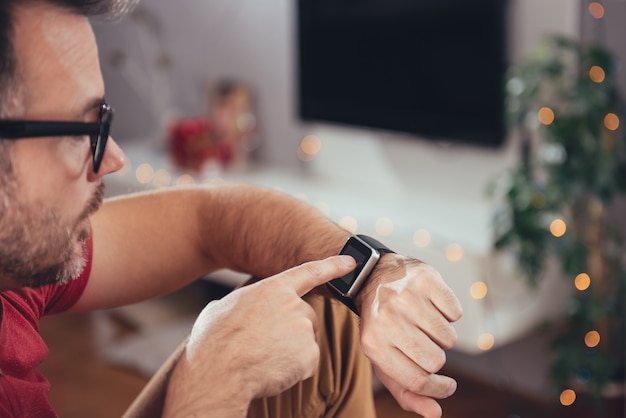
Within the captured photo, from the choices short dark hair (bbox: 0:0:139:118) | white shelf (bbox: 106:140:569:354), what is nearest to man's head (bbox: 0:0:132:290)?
short dark hair (bbox: 0:0:139:118)

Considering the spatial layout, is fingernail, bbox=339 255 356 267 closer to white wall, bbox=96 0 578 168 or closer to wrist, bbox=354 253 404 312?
wrist, bbox=354 253 404 312

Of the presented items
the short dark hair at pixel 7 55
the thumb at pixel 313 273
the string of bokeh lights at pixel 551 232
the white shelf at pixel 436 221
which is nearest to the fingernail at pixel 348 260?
the thumb at pixel 313 273

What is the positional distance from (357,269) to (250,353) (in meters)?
0.21

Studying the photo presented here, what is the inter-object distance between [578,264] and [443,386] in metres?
1.51

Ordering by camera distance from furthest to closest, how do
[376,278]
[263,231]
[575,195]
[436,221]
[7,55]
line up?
[436,221] < [575,195] < [263,231] < [376,278] < [7,55]

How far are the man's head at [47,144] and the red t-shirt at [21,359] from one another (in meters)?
0.12

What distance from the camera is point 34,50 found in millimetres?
1105

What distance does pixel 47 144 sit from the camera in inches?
44.7

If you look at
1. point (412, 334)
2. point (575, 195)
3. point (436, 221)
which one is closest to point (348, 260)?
point (412, 334)

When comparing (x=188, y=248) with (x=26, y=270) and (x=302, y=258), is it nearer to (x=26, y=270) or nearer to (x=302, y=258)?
(x=302, y=258)

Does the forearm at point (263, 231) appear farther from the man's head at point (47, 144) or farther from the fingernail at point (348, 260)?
the man's head at point (47, 144)

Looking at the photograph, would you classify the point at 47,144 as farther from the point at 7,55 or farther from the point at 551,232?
the point at 551,232

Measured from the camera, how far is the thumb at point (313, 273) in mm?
1117

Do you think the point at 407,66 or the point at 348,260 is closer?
the point at 348,260
